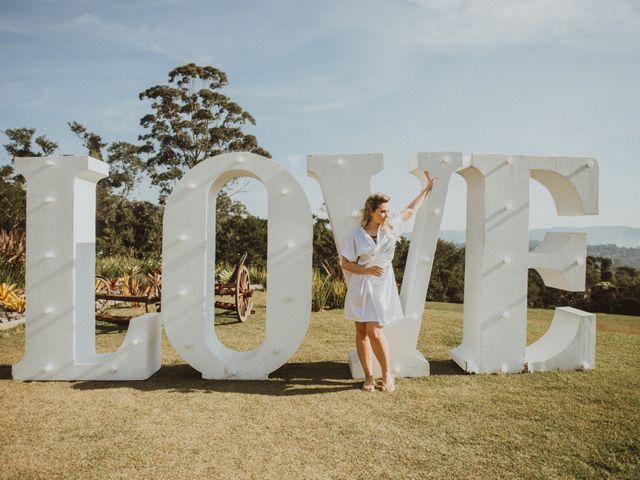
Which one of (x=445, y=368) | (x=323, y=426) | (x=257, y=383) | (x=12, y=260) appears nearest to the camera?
(x=323, y=426)

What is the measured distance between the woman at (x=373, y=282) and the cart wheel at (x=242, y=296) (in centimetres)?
348

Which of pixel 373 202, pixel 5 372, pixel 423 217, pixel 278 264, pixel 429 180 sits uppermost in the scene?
pixel 429 180

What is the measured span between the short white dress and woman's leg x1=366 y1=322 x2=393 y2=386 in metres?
0.08

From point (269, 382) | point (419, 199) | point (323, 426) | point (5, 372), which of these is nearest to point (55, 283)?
point (5, 372)

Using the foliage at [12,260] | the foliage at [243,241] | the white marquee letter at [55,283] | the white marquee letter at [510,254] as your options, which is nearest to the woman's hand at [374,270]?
the white marquee letter at [510,254]

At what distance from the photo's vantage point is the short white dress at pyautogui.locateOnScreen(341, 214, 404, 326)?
4.00m

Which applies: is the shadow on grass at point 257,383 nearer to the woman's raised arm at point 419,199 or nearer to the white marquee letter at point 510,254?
the white marquee letter at point 510,254

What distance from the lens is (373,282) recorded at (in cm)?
406

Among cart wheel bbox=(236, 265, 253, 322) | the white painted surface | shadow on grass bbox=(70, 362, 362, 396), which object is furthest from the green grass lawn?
cart wheel bbox=(236, 265, 253, 322)

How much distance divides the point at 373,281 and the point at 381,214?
0.61m

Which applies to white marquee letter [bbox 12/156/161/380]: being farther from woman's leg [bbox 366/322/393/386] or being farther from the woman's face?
the woman's face

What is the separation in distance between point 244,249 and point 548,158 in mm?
12401

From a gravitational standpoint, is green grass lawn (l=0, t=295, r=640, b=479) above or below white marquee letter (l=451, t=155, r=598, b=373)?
below

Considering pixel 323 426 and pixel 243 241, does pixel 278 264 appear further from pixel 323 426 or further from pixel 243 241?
pixel 243 241
